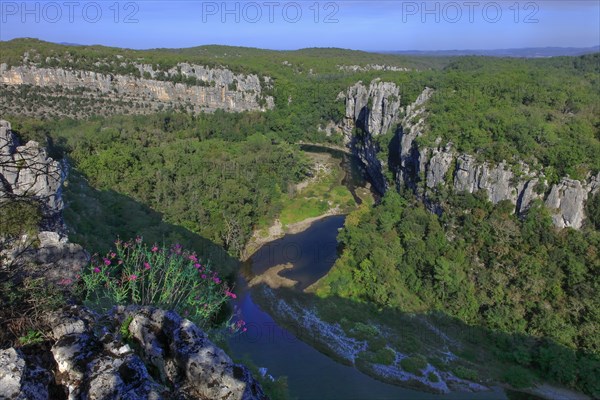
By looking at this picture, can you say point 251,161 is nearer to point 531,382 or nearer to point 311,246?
point 311,246

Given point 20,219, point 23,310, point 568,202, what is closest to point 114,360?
point 23,310

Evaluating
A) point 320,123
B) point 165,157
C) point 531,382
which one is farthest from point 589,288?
point 320,123

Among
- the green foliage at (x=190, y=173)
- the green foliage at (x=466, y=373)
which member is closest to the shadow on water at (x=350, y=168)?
the green foliage at (x=190, y=173)

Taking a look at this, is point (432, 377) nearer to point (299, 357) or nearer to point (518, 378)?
point (518, 378)

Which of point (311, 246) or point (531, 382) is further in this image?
point (311, 246)

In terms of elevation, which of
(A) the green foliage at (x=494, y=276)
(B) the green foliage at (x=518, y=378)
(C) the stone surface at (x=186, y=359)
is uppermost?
(C) the stone surface at (x=186, y=359)

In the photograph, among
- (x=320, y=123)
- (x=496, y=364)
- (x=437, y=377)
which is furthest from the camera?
(x=320, y=123)

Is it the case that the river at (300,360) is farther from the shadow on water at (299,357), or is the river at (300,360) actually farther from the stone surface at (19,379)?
the stone surface at (19,379)

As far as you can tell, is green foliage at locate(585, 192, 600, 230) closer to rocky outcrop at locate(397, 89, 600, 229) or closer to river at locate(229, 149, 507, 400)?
rocky outcrop at locate(397, 89, 600, 229)
